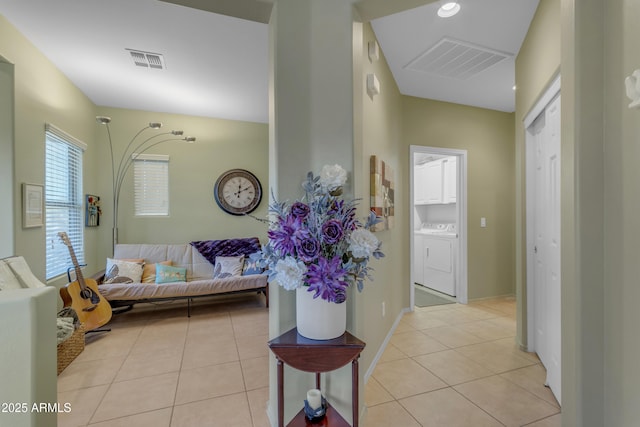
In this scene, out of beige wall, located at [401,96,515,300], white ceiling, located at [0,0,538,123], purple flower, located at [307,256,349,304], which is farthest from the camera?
beige wall, located at [401,96,515,300]

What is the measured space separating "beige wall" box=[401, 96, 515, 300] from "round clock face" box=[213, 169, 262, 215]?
2.63m

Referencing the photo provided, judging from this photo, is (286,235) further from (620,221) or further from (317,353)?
(620,221)

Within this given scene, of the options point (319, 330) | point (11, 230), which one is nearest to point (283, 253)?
point (319, 330)

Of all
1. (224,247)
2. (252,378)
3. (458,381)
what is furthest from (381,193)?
(224,247)

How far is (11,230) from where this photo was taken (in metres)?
2.43

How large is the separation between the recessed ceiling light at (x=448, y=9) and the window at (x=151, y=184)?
12.8 feet

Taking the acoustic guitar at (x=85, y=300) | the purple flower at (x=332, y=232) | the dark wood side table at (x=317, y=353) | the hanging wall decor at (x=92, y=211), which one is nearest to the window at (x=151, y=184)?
the hanging wall decor at (x=92, y=211)

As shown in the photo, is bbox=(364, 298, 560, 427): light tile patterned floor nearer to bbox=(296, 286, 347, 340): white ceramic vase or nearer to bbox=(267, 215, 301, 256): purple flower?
bbox=(296, 286, 347, 340): white ceramic vase

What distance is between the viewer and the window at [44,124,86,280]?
3021 millimetres

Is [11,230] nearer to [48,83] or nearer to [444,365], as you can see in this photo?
[48,83]

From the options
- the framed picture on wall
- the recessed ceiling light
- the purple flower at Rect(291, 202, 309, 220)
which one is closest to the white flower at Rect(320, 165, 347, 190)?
the purple flower at Rect(291, 202, 309, 220)

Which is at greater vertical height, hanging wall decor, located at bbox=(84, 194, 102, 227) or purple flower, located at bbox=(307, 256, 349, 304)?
hanging wall decor, located at bbox=(84, 194, 102, 227)

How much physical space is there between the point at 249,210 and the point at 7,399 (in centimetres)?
382

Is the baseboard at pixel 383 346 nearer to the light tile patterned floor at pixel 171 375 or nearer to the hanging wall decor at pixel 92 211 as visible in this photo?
the light tile patterned floor at pixel 171 375
